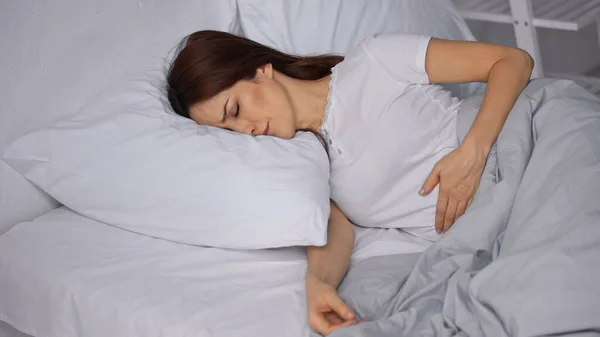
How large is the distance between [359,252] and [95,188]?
45 centimetres

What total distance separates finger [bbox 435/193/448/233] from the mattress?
0.04 meters

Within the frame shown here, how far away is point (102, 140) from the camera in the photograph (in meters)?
1.43

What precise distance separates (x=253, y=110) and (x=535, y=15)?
3.40 ft

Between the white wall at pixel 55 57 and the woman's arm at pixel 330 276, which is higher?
the white wall at pixel 55 57

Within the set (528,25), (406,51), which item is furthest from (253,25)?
(528,25)

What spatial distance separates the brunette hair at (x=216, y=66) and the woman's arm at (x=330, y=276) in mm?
275

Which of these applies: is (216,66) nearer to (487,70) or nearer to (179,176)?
(179,176)

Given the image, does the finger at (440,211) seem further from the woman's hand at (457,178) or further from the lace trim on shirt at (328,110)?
the lace trim on shirt at (328,110)

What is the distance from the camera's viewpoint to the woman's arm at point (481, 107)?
1379mm

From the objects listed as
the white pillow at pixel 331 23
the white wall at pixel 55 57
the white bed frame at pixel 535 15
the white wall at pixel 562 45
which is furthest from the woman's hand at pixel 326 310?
the white wall at pixel 562 45

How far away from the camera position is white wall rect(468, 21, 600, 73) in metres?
2.68

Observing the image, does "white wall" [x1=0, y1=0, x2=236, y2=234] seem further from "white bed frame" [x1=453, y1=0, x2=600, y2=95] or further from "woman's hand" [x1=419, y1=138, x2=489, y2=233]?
"white bed frame" [x1=453, y1=0, x2=600, y2=95]

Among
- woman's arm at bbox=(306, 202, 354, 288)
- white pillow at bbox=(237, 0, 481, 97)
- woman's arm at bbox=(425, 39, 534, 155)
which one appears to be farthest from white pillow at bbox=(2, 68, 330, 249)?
white pillow at bbox=(237, 0, 481, 97)

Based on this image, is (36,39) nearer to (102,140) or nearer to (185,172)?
(102,140)
